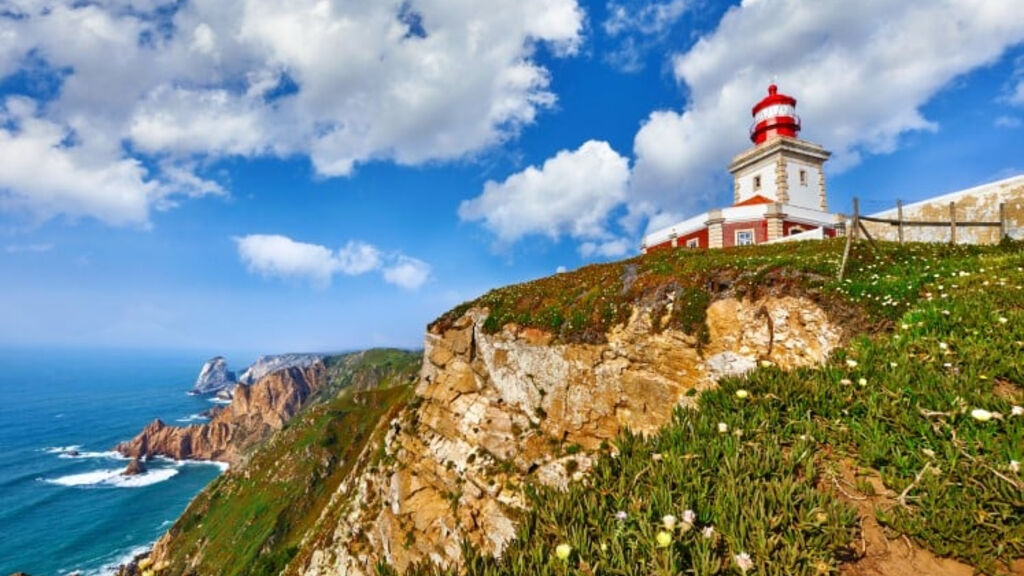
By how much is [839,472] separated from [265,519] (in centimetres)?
8896

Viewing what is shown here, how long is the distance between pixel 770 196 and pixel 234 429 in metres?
174

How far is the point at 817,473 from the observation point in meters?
3.98

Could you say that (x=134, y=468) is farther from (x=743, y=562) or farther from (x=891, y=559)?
(x=891, y=559)

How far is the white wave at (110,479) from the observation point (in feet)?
342

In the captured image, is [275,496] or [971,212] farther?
[275,496]

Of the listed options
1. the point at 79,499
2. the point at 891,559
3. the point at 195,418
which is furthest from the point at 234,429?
the point at 891,559

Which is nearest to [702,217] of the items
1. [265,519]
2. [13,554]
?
[265,519]

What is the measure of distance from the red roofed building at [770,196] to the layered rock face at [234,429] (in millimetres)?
122886

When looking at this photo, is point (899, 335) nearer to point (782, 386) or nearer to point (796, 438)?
point (782, 386)

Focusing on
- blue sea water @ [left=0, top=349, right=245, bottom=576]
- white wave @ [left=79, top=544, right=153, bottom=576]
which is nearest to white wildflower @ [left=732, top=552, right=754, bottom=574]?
white wave @ [left=79, top=544, right=153, bottom=576]

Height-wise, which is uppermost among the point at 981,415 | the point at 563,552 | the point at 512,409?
the point at 981,415

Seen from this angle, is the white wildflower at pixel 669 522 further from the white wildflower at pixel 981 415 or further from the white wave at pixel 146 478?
the white wave at pixel 146 478

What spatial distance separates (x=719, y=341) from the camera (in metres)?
17.2

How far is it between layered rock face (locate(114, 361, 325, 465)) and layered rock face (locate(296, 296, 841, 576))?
104 meters
